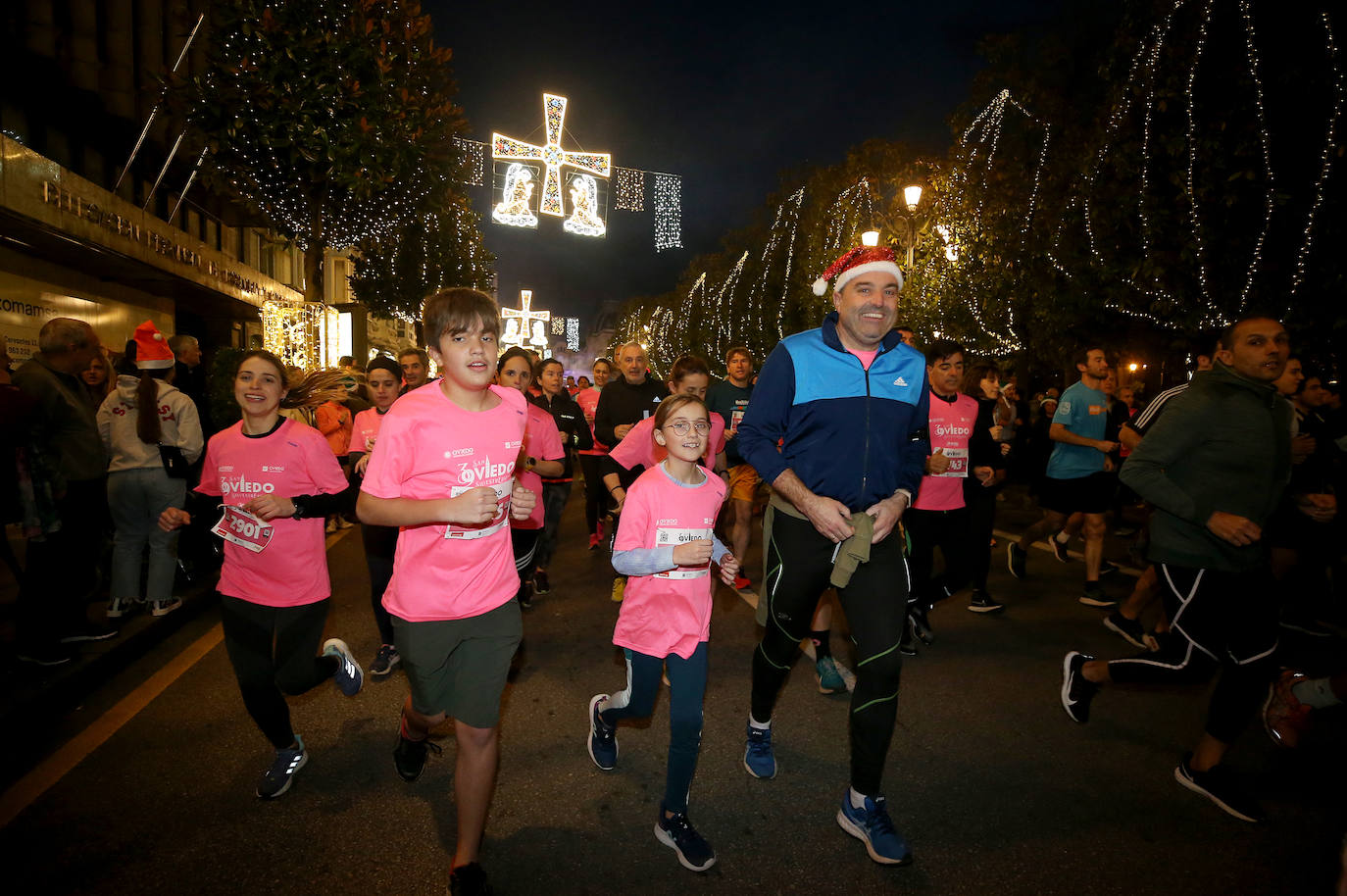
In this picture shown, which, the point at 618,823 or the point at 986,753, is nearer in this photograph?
the point at 618,823

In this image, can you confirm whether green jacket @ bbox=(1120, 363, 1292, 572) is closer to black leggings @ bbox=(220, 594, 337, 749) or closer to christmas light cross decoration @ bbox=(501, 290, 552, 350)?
black leggings @ bbox=(220, 594, 337, 749)

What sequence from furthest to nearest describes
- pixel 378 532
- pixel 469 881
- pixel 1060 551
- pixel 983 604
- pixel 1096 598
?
pixel 1060 551
pixel 1096 598
pixel 983 604
pixel 378 532
pixel 469 881

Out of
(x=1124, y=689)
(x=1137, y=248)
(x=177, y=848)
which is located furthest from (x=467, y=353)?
(x=1137, y=248)

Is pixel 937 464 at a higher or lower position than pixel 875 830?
higher

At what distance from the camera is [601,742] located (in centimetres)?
329

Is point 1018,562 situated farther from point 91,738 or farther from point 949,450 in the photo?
point 91,738

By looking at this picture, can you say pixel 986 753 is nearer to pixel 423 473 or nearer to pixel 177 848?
pixel 423 473

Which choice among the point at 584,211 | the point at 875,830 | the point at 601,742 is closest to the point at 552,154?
the point at 584,211

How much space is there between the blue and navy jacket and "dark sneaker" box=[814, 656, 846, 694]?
1787 mm

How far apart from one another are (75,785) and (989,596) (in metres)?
6.16

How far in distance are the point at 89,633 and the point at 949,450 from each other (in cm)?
606

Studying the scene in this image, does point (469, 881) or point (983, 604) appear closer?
point (469, 881)

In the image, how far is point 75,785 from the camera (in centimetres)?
316

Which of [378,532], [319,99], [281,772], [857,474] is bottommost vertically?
[281,772]
